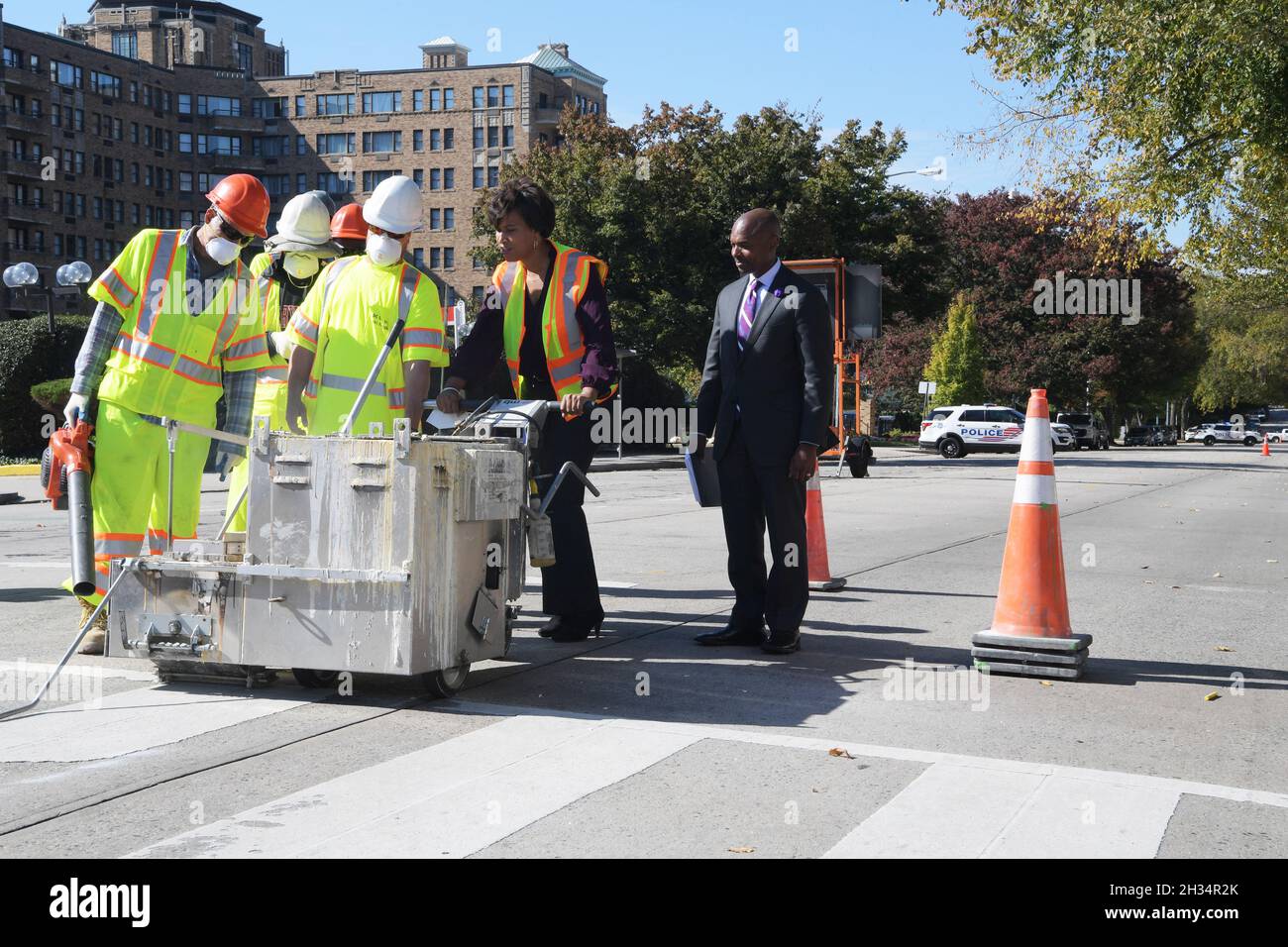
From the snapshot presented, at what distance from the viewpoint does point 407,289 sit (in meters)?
6.08

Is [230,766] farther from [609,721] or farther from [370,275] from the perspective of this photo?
[370,275]

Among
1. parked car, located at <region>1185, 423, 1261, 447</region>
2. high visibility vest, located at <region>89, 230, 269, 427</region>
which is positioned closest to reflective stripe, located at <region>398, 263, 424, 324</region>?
high visibility vest, located at <region>89, 230, 269, 427</region>

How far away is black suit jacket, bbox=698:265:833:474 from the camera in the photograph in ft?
21.8

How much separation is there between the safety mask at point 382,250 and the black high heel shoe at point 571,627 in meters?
2.02

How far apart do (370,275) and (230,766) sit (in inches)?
94.4

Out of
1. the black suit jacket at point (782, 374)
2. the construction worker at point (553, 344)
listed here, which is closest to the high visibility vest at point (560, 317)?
the construction worker at point (553, 344)

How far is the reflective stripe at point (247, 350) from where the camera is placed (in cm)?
667

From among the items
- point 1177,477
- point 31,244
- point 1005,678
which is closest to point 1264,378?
point 1177,477

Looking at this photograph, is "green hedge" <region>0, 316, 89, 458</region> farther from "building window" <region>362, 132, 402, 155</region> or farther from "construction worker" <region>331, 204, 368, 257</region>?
"building window" <region>362, 132, 402, 155</region>

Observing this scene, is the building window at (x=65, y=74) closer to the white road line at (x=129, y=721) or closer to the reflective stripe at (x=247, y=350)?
the reflective stripe at (x=247, y=350)

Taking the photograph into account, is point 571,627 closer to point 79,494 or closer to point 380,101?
point 79,494

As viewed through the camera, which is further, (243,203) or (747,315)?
(747,315)

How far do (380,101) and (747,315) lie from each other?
99638 millimetres

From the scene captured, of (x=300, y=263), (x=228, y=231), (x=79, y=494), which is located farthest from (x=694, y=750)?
(x=300, y=263)
